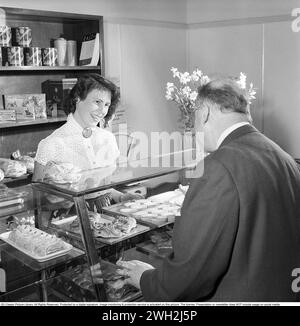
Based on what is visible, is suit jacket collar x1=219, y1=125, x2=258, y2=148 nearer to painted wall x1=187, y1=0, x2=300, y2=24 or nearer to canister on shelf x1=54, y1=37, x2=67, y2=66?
canister on shelf x1=54, y1=37, x2=67, y2=66

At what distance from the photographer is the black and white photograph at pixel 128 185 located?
54.2 inches

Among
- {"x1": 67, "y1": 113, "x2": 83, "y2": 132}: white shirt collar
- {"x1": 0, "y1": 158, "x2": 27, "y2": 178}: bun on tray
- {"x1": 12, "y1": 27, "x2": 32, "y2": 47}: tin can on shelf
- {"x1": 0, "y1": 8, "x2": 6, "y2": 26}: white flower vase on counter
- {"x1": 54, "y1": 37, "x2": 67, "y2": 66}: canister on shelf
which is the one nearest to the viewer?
{"x1": 67, "y1": 113, "x2": 83, "y2": 132}: white shirt collar

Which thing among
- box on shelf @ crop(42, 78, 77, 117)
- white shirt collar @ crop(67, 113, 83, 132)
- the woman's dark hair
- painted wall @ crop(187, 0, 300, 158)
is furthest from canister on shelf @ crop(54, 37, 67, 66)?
painted wall @ crop(187, 0, 300, 158)

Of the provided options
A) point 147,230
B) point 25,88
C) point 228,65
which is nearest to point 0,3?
point 25,88

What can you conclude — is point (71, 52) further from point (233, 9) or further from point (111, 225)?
point (111, 225)

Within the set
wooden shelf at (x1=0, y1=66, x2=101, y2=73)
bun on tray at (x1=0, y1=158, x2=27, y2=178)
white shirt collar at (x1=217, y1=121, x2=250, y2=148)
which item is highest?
wooden shelf at (x1=0, y1=66, x2=101, y2=73)

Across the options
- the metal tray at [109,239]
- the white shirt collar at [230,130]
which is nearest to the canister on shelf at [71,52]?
the metal tray at [109,239]

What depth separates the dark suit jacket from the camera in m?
1.33

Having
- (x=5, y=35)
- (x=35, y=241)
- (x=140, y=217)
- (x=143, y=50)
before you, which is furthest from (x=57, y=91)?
(x=35, y=241)

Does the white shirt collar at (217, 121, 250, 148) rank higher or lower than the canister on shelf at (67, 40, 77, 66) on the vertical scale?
lower

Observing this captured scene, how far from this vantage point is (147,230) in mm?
1940

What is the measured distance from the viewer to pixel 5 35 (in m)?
2.96

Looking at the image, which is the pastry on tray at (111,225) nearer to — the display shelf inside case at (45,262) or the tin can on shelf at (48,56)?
the display shelf inside case at (45,262)

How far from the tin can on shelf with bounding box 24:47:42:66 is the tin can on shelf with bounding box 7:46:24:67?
62 millimetres
